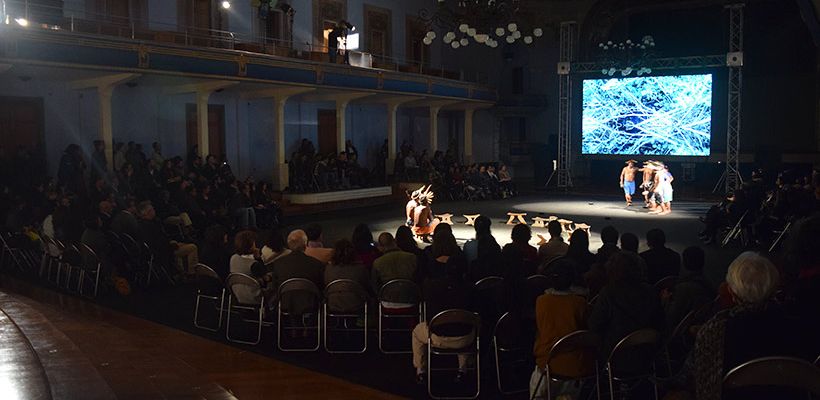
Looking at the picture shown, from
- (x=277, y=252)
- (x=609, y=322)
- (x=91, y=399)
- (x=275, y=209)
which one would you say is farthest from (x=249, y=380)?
(x=275, y=209)

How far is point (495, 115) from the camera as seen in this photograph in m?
29.4

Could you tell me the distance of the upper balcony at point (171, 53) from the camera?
13555mm

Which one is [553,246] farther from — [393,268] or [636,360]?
[636,360]

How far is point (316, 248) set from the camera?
7.45 metres

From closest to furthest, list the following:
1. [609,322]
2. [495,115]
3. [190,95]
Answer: [609,322], [190,95], [495,115]

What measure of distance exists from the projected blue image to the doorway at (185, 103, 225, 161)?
11405 mm

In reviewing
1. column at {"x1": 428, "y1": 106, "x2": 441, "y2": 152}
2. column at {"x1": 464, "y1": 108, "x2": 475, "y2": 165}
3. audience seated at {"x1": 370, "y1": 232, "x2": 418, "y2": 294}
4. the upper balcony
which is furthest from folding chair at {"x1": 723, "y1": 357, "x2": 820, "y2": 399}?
column at {"x1": 464, "y1": 108, "x2": 475, "y2": 165}

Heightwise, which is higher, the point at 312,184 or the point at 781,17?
the point at 781,17

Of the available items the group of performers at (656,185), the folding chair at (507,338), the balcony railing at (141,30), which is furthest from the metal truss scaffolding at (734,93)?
the folding chair at (507,338)

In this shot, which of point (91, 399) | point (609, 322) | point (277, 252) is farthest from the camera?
point (277, 252)

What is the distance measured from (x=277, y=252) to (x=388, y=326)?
A: 1.44 meters

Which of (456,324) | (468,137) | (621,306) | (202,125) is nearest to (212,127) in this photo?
(202,125)

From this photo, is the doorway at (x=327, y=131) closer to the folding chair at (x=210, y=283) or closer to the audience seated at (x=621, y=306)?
the folding chair at (x=210, y=283)

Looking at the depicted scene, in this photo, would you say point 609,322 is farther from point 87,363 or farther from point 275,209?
point 275,209
